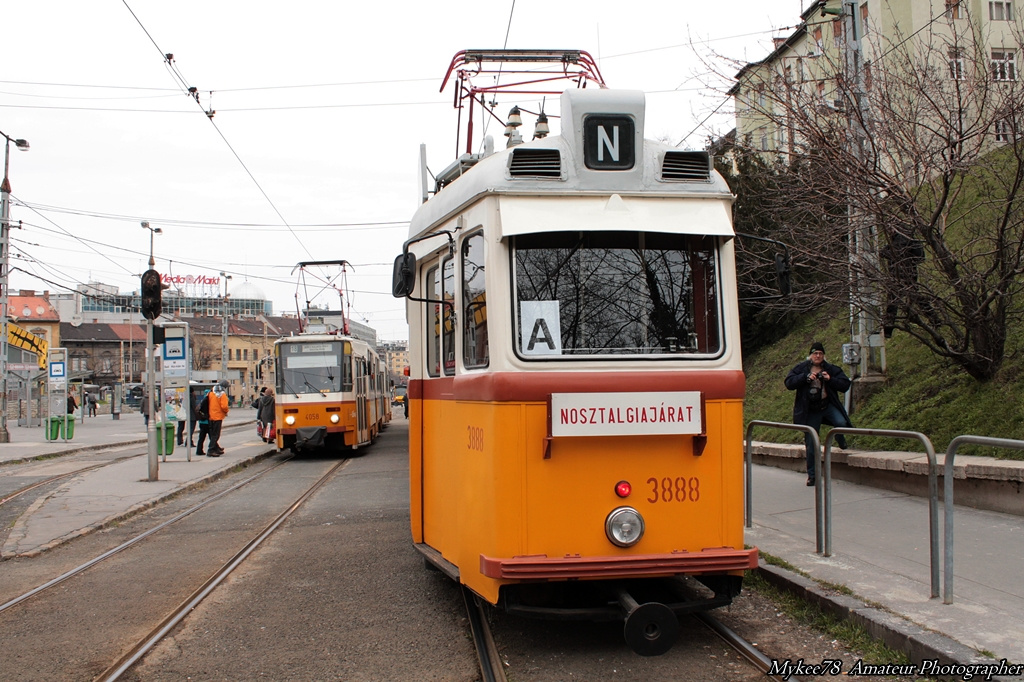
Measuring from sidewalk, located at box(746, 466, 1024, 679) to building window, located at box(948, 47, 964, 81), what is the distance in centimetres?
456

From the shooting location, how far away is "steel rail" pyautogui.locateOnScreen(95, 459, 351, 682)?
4930mm

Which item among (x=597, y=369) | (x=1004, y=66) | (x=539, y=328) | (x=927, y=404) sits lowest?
(x=927, y=404)

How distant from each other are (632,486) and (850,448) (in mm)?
6451

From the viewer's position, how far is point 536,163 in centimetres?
509

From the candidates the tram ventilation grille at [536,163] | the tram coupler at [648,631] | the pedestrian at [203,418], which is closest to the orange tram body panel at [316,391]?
the pedestrian at [203,418]

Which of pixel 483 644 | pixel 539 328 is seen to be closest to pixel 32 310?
pixel 483 644

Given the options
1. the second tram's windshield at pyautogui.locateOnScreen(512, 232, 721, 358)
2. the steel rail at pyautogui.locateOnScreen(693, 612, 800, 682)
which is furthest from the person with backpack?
the second tram's windshield at pyautogui.locateOnScreen(512, 232, 721, 358)

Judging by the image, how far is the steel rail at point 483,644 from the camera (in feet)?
15.2

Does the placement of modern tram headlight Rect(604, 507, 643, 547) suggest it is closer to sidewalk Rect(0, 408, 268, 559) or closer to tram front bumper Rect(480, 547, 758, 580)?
tram front bumper Rect(480, 547, 758, 580)

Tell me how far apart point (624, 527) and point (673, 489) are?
368 millimetres

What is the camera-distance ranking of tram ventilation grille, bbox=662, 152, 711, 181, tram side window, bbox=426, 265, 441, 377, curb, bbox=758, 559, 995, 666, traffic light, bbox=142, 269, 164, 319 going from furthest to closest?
traffic light, bbox=142, 269, 164, 319 → tram side window, bbox=426, 265, 441, 377 → tram ventilation grille, bbox=662, 152, 711, 181 → curb, bbox=758, 559, 995, 666

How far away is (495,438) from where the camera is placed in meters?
4.84

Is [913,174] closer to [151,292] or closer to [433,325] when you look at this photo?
[433,325]

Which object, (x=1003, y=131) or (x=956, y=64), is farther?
(x=956, y=64)
